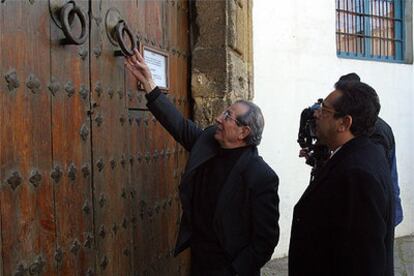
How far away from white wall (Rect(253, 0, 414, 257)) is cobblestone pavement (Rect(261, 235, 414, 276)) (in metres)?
0.21

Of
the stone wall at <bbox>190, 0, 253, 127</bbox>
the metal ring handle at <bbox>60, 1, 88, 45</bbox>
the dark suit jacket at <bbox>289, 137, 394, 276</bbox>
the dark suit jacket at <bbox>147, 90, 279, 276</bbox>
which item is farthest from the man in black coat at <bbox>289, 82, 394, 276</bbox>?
the stone wall at <bbox>190, 0, 253, 127</bbox>

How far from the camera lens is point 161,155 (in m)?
3.02

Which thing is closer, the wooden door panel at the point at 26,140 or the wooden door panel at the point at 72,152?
the wooden door panel at the point at 26,140

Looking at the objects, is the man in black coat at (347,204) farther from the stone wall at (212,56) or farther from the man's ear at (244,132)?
the stone wall at (212,56)

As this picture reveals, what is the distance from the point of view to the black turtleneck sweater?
2.31 m

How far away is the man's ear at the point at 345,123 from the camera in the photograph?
189 centimetres

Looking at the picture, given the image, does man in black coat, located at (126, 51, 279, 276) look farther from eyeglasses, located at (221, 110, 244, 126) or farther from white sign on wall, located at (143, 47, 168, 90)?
white sign on wall, located at (143, 47, 168, 90)

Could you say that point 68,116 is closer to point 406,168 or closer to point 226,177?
point 226,177

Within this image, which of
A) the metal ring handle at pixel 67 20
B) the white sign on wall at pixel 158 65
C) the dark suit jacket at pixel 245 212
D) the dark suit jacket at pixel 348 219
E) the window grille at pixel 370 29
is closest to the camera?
the dark suit jacket at pixel 348 219

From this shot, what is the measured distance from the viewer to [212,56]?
3.33 m

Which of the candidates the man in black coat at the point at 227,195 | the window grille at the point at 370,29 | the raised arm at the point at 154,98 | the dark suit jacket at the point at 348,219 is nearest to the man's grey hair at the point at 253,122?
the man in black coat at the point at 227,195

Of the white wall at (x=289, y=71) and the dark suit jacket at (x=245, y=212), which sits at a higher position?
the white wall at (x=289, y=71)

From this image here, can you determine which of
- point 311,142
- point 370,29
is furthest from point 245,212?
point 370,29

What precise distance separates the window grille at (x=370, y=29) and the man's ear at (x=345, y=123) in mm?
3940
